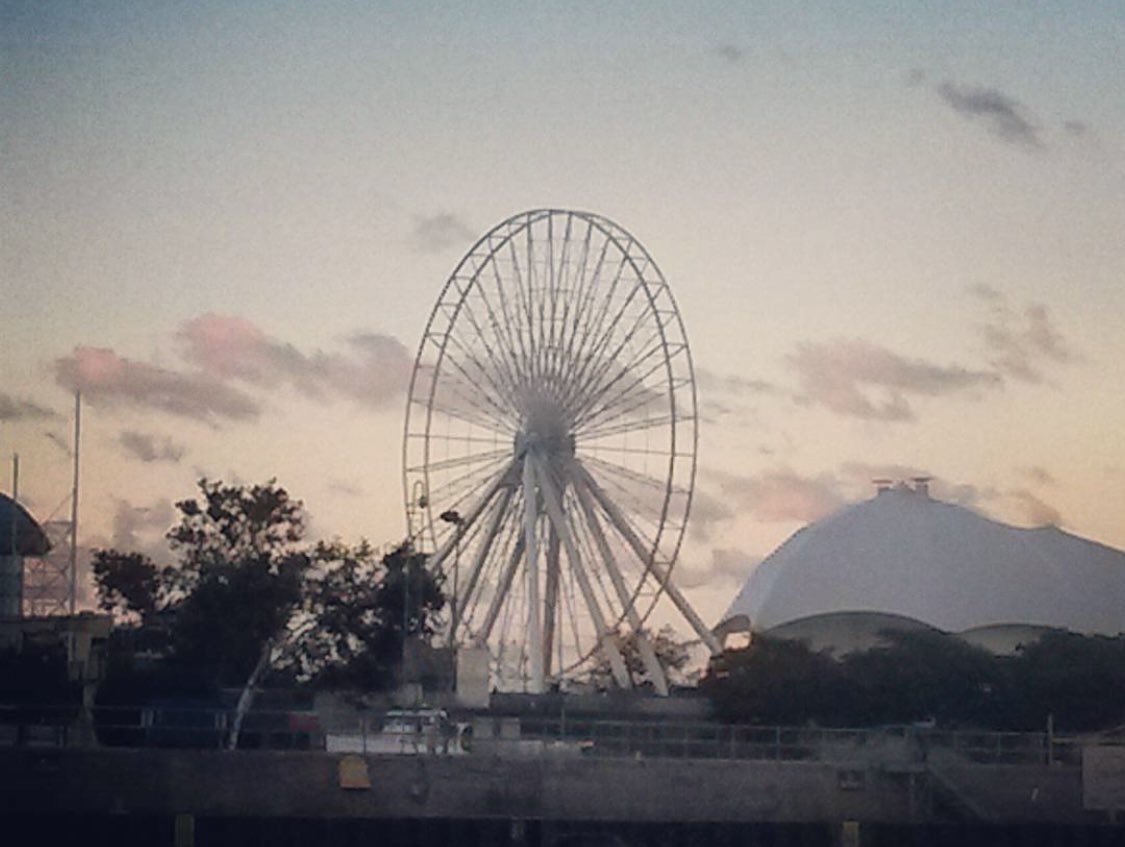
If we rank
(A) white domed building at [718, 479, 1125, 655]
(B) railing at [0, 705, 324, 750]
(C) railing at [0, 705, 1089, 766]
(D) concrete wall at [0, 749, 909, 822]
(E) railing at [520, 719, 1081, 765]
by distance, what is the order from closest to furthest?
(D) concrete wall at [0, 749, 909, 822] < (B) railing at [0, 705, 324, 750] < (C) railing at [0, 705, 1089, 766] < (E) railing at [520, 719, 1081, 765] < (A) white domed building at [718, 479, 1125, 655]

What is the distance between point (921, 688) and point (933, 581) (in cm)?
3395

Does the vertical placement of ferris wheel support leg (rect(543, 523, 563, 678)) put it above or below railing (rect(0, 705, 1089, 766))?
above

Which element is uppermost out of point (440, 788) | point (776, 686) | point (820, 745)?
point (776, 686)

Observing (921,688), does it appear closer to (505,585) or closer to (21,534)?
(505,585)

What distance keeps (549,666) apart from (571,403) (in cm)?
1221

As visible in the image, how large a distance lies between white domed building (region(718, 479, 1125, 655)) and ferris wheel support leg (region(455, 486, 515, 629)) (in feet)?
119

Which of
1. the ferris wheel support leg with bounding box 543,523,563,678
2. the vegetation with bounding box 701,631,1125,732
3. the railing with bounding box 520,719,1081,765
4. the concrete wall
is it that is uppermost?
the ferris wheel support leg with bounding box 543,523,563,678

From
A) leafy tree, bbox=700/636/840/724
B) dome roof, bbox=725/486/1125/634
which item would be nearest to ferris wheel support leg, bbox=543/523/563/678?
leafy tree, bbox=700/636/840/724

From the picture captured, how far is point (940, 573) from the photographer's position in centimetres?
13762

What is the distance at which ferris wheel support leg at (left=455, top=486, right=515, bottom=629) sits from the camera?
10156 cm

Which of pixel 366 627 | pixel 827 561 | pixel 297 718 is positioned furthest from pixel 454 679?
pixel 827 561

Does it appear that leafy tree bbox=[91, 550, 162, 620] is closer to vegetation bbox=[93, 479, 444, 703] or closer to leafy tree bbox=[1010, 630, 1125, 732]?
vegetation bbox=[93, 479, 444, 703]

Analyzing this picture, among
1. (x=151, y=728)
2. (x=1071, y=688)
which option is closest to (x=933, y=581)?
(x=1071, y=688)

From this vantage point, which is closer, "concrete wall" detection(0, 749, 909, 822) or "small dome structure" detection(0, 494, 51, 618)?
"concrete wall" detection(0, 749, 909, 822)
